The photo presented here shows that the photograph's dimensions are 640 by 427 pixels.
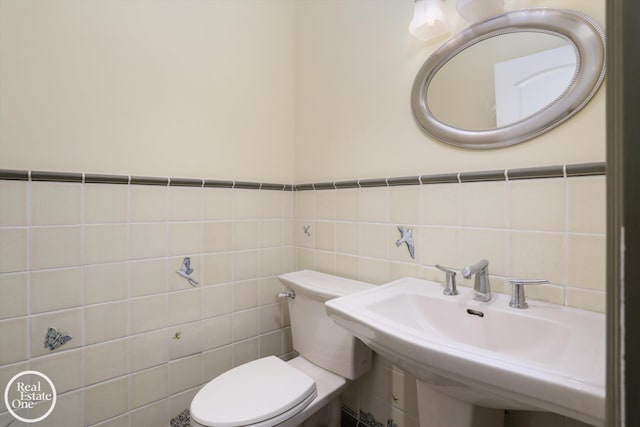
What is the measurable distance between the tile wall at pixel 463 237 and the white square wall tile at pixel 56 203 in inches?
38.3

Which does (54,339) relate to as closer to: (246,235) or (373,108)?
(246,235)

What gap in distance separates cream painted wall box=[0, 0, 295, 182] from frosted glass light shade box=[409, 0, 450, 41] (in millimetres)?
814

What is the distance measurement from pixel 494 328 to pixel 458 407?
0.74 feet

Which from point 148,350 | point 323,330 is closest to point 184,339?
point 148,350

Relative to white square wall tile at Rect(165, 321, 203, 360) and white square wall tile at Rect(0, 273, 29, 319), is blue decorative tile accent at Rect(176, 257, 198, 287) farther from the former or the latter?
white square wall tile at Rect(0, 273, 29, 319)

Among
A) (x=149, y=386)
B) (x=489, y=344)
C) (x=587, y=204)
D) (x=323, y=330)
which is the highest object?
(x=587, y=204)

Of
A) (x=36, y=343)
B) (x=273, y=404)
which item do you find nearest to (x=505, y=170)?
(x=273, y=404)

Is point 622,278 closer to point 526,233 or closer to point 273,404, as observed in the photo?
point 526,233

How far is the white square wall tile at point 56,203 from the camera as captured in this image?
1.00 m

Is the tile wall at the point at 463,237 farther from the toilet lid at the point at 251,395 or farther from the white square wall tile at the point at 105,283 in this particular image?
the white square wall tile at the point at 105,283

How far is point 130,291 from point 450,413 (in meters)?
1.17

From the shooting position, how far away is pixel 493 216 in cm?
94

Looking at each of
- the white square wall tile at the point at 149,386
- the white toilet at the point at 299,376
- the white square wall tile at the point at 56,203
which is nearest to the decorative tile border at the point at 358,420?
the white toilet at the point at 299,376

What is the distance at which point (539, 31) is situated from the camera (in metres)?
0.86
